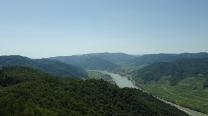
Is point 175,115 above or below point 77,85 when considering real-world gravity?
below

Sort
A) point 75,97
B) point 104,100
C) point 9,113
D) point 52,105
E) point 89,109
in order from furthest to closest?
point 104,100
point 75,97
point 89,109
point 52,105
point 9,113

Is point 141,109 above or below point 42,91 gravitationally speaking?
below

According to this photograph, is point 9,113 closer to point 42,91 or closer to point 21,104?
point 21,104

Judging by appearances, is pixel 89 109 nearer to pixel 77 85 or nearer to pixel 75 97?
pixel 75 97

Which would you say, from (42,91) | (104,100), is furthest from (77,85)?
(42,91)

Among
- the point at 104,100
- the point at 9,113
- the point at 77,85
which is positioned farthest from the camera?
the point at 77,85

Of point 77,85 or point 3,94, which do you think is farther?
point 77,85
